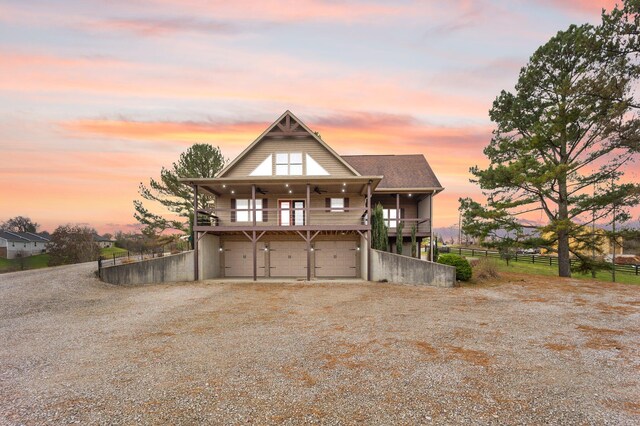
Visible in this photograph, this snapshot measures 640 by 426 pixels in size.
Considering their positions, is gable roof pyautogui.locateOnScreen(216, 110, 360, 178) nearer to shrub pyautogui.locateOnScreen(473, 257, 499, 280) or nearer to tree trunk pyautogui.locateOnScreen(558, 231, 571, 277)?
shrub pyautogui.locateOnScreen(473, 257, 499, 280)

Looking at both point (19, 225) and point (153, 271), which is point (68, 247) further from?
point (19, 225)

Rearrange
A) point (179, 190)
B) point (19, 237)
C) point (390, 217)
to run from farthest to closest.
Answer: point (19, 237) → point (179, 190) → point (390, 217)

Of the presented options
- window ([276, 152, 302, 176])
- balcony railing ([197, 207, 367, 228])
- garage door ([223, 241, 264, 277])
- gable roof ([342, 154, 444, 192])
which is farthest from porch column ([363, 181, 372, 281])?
garage door ([223, 241, 264, 277])

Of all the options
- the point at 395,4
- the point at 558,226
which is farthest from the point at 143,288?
the point at 558,226

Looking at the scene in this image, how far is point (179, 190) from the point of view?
114 ft

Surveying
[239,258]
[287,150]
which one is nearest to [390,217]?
[287,150]

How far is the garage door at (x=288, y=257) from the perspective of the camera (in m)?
20.3

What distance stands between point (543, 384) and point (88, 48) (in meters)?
24.7

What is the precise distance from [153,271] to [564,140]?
26233 mm

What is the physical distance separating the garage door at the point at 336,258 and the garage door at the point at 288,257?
108 cm

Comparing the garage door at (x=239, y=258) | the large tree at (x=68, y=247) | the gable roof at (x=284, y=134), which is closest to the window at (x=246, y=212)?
the garage door at (x=239, y=258)

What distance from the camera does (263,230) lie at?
18.0 m

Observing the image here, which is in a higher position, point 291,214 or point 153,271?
Answer: point 291,214

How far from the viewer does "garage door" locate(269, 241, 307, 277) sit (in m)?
20.3
